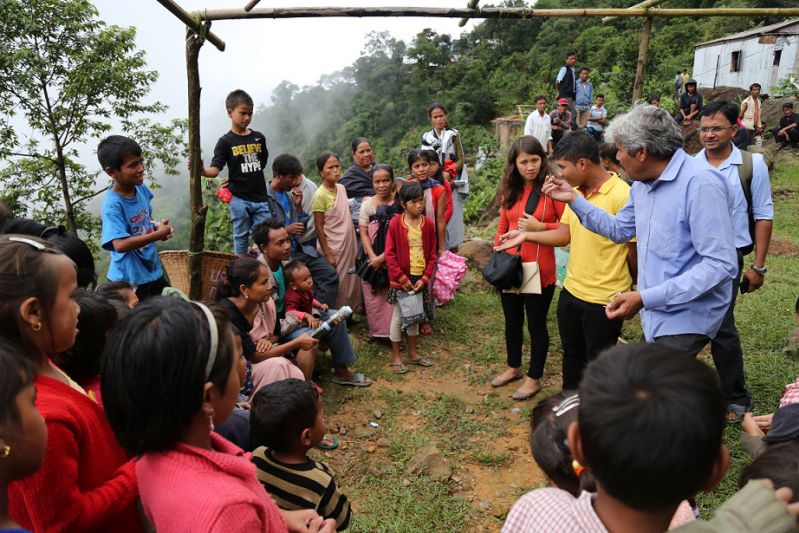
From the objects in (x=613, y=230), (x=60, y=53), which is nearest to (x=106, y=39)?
(x=60, y=53)

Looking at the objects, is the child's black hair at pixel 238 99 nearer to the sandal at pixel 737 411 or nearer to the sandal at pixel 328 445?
the sandal at pixel 328 445

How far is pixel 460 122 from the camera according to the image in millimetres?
31672

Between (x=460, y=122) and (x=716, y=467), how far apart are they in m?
32.0

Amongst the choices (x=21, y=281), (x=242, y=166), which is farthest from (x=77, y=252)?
(x=242, y=166)

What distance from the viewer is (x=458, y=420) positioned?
12.9 feet

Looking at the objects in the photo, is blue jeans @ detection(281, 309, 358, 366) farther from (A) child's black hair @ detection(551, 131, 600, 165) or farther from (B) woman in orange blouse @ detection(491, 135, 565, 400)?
(A) child's black hair @ detection(551, 131, 600, 165)

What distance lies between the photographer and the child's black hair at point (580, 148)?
315 cm

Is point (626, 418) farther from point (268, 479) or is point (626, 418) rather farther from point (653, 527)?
point (268, 479)

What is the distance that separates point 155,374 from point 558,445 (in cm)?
118

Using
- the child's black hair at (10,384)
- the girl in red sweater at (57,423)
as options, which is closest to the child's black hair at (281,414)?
the girl in red sweater at (57,423)

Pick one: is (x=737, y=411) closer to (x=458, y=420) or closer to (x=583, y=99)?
(x=458, y=420)

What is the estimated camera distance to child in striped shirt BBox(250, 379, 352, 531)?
6.82 ft

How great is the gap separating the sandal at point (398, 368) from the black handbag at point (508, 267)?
1294 millimetres

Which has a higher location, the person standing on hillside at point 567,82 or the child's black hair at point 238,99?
the person standing on hillside at point 567,82
